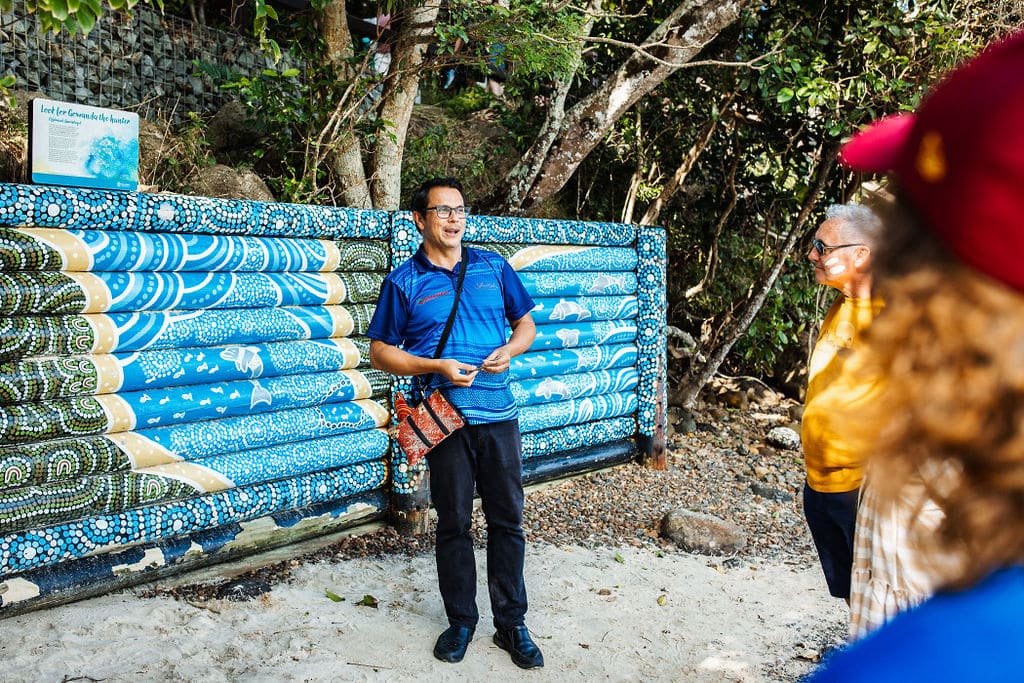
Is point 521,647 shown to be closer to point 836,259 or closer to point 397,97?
point 836,259

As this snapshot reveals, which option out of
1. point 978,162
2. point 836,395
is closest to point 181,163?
point 836,395

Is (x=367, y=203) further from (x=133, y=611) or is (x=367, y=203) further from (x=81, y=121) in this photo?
(x=133, y=611)

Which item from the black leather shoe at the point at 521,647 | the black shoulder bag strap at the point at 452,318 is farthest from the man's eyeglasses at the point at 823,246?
the black leather shoe at the point at 521,647

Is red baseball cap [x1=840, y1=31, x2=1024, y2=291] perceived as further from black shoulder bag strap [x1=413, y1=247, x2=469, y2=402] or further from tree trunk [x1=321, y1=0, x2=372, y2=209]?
tree trunk [x1=321, y1=0, x2=372, y2=209]

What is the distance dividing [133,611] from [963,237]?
398cm

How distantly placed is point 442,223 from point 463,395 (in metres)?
0.72

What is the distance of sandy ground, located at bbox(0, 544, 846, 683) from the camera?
3570 millimetres

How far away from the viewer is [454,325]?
3.69m

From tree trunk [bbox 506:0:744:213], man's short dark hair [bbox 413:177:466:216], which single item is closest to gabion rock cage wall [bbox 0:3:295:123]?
tree trunk [bbox 506:0:744:213]

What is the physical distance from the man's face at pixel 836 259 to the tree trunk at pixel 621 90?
3943 mm

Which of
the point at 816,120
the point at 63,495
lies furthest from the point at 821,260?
the point at 816,120

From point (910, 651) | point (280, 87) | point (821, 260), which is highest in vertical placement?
point (280, 87)

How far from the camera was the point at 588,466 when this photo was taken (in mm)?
6410

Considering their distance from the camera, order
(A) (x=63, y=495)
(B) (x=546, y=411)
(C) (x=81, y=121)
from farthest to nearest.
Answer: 1. (B) (x=546, y=411)
2. (C) (x=81, y=121)
3. (A) (x=63, y=495)
